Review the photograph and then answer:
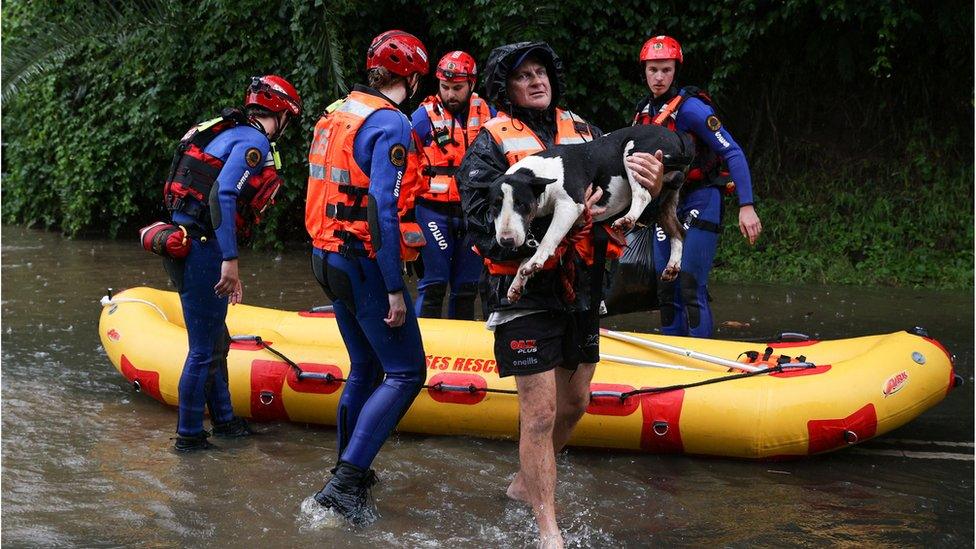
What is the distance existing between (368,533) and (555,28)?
25.5 feet

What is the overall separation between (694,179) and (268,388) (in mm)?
2655

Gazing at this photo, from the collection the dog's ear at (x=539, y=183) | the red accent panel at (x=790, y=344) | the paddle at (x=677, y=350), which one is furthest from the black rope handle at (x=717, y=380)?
the dog's ear at (x=539, y=183)

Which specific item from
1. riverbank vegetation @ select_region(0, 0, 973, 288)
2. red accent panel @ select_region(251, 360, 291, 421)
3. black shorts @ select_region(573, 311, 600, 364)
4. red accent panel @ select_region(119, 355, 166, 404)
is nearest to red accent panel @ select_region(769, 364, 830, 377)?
black shorts @ select_region(573, 311, 600, 364)

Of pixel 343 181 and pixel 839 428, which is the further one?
pixel 839 428

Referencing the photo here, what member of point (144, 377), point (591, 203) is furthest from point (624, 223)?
point (144, 377)

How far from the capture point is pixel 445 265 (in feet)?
21.2

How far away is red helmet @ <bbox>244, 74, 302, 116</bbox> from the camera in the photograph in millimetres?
5168

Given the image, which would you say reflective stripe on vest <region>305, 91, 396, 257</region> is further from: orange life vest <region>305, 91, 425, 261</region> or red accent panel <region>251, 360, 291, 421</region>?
red accent panel <region>251, 360, 291, 421</region>

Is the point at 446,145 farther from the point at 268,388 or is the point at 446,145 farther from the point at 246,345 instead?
the point at 268,388

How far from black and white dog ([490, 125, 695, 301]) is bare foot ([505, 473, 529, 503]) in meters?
1.08

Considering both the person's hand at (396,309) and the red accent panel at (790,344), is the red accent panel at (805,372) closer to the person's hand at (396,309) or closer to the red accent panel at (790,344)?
the red accent panel at (790,344)

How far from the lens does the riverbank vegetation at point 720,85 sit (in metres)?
10.8

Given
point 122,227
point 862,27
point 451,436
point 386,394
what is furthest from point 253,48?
point 386,394

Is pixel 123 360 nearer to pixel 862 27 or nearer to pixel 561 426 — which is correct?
pixel 561 426
